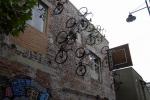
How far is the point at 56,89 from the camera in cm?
955

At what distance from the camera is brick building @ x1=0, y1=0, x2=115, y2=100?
25.5ft

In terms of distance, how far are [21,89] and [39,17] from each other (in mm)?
3513

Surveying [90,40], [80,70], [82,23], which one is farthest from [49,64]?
[90,40]

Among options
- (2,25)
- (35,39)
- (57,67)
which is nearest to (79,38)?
(57,67)

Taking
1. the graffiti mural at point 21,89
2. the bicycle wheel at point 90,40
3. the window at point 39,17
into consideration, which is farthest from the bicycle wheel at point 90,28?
the graffiti mural at point 21,89

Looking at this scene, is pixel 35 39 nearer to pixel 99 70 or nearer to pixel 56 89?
pixel 56 89

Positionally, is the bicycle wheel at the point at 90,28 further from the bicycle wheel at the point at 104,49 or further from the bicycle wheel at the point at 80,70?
the bicycle wheel at the point at 80,70

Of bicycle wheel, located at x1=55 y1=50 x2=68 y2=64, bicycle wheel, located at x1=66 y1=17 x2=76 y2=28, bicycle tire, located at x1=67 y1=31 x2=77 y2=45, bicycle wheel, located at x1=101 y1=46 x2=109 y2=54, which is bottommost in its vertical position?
bicycle wheel, located at x1=55 y1=50 x2=68 y2=64

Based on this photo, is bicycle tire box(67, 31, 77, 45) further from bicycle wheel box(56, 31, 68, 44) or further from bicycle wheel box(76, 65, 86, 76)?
bicycle wheel box(76, 65, 86, 76)

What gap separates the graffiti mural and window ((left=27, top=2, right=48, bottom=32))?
2.53 meters

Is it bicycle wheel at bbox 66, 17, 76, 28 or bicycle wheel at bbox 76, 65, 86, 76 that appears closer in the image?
→ bicycle wheel at bbox 76, 65, 86, 76

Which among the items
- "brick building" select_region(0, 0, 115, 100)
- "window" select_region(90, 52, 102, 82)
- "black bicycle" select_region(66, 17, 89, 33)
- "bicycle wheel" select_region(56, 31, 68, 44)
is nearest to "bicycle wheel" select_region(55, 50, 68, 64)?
"brick building" select_region(0, 0, 115, 100)

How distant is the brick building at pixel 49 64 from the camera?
779cm

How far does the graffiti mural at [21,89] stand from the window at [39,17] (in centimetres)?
253
